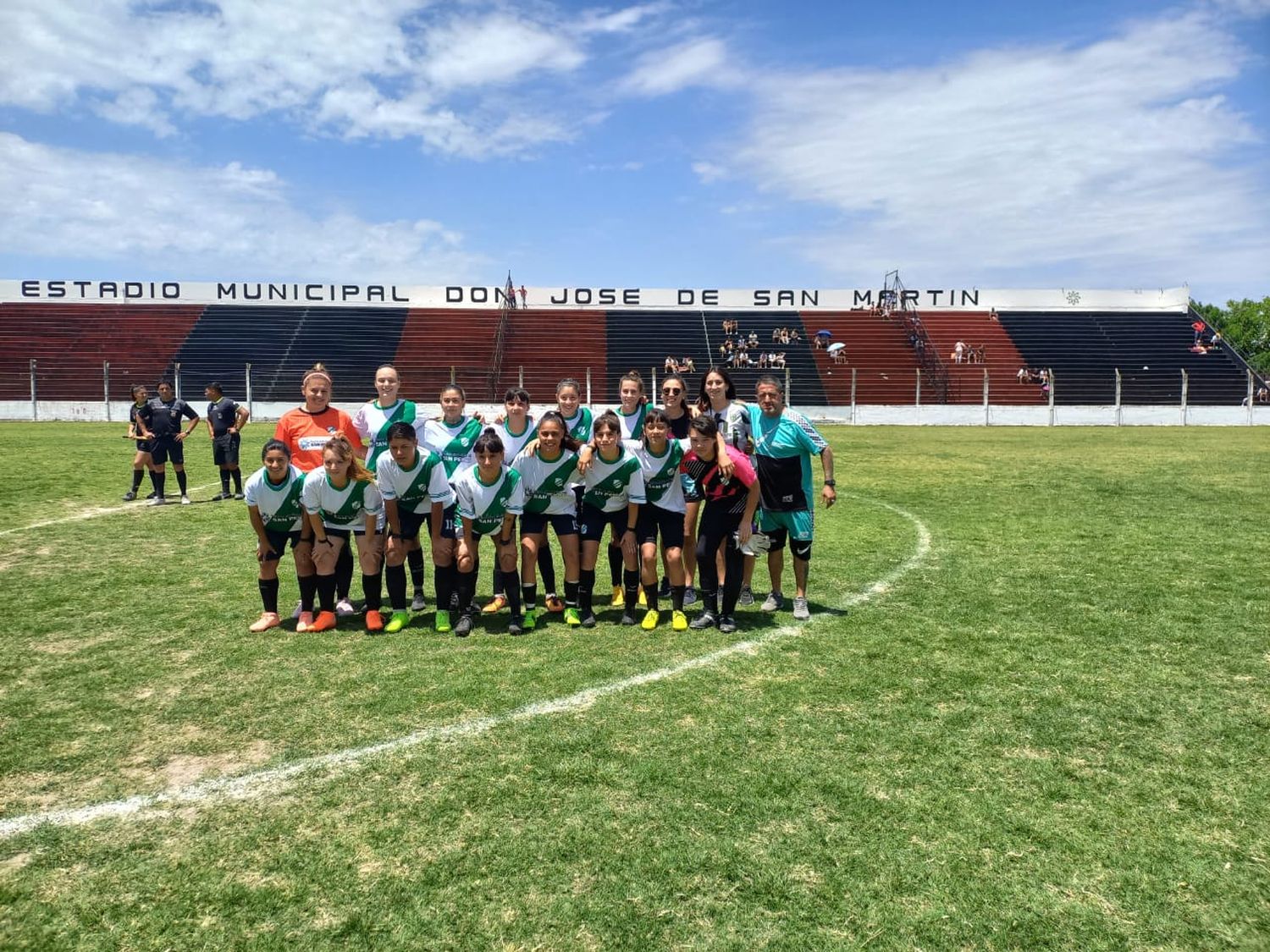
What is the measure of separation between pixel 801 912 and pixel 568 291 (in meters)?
49.9

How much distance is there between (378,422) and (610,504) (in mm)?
2180

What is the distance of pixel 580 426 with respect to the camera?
7195mm

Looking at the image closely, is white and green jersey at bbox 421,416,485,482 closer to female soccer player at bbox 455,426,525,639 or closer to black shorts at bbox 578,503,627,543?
female soccer player at bbox 455,426,525,639

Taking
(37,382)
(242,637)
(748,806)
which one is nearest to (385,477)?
(242,637)

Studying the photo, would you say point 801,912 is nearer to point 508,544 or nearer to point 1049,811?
point 1049,811

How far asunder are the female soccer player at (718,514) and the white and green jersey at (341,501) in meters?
2.47

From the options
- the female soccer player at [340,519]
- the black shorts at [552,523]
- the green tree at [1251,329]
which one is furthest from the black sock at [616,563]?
the green tree at [1251,329]

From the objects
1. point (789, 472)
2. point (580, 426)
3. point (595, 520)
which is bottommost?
point (595, 520)

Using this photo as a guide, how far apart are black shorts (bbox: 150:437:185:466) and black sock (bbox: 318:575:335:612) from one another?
8.13 meters

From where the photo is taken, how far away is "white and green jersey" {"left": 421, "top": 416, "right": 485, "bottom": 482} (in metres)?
7.05

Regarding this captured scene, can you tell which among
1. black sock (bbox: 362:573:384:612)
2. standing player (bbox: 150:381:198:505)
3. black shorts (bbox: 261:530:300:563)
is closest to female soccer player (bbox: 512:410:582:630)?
black sock (bbox: 362:573:384:612)

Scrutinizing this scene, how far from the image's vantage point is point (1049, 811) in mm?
3535

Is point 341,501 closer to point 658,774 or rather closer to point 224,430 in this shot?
point 658,774

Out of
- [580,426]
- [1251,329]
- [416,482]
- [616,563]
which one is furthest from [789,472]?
[1251,329]
